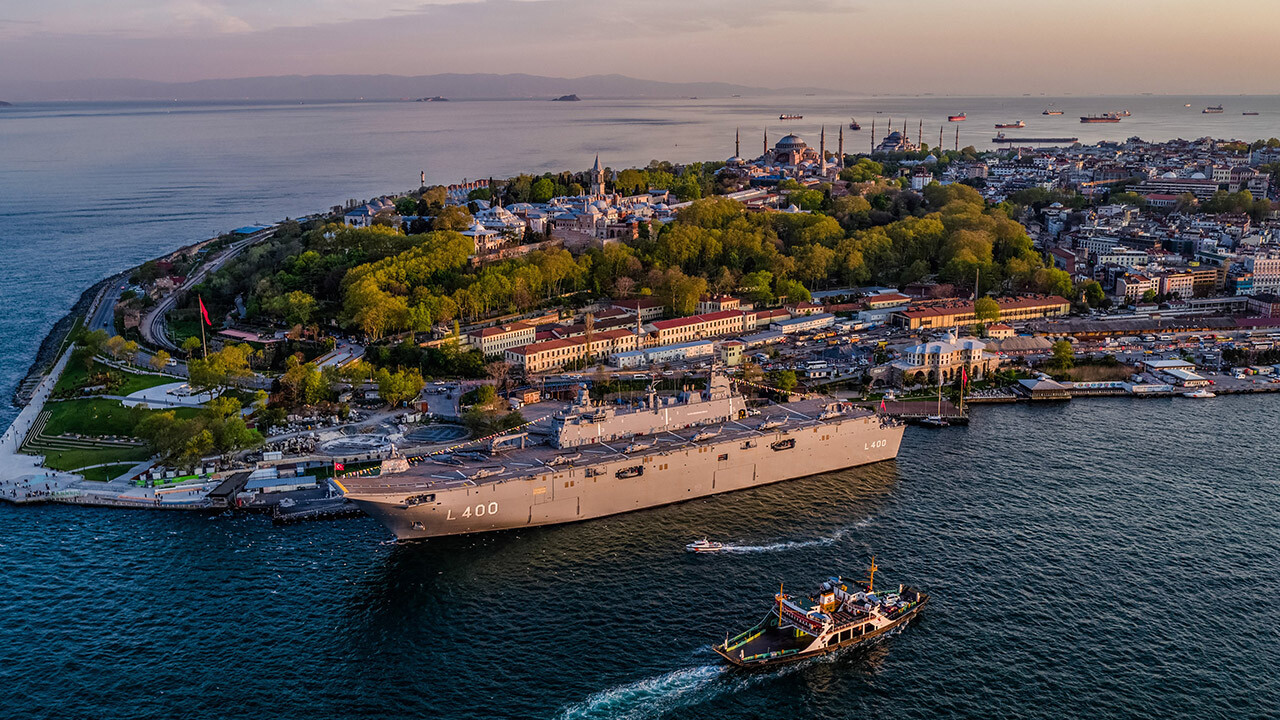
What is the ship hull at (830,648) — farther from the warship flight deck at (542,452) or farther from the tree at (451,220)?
the tree at (451,220)

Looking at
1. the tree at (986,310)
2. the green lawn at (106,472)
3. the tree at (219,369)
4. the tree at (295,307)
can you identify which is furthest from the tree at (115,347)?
the tree at (986,310)

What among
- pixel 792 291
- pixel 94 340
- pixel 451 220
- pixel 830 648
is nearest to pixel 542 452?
pixel 830 648

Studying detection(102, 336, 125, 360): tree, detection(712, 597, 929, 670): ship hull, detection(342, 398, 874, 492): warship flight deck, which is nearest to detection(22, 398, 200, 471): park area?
detection(102, 336, 125, 360): tree

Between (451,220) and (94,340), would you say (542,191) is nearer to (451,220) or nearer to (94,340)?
(451,220)

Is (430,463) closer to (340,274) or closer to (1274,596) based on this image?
(1274,596)

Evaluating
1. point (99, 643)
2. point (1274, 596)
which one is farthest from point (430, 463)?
point (1274, 596)

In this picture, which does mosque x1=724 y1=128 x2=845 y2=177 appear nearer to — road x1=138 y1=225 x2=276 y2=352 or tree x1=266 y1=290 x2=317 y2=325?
road x1=138 y1=225 x2=276 y2=352
